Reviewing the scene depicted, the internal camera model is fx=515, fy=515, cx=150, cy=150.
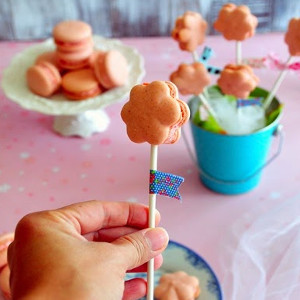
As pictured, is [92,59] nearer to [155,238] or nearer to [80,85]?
[80,85]

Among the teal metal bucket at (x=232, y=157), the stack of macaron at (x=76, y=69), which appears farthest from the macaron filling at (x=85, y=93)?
the teal metal bucket at (x=232, y=157)

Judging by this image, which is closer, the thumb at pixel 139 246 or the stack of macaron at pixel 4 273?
the thumb at pixel 139 246

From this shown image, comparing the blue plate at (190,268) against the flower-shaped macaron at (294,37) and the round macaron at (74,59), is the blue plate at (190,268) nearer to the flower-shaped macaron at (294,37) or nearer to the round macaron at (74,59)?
the flower-shaped macaron at (294,37)

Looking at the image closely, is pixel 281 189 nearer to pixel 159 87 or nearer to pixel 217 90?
pixel 217 90

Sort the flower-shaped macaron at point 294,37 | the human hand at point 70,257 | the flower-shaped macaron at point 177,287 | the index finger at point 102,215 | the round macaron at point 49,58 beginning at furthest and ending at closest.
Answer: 1. the round macaron at point 49,58
2. the flower-shaped macaron at point 294,37
3. the flower-shaped macaron at point 177,287
4. the index finger at point 102,215
5. the human hand at point 70,257

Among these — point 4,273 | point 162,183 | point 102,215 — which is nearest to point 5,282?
point 4,273

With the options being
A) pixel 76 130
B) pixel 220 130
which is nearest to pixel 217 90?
pixel 220 130

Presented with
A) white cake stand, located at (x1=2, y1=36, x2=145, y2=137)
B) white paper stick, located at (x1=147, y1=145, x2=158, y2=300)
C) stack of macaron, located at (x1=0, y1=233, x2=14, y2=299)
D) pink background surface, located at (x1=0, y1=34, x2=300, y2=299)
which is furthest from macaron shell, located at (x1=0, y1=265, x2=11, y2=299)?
white cake stand, located at (x1=2, y1=36, x2=145, y2=137)
